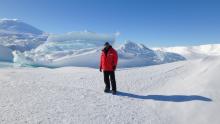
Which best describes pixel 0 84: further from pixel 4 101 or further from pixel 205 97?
pixel 205 97

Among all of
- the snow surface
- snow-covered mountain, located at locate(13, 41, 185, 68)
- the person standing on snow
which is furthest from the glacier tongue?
the person standing on snow

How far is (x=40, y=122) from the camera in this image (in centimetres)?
445

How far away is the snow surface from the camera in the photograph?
4867 millimetres

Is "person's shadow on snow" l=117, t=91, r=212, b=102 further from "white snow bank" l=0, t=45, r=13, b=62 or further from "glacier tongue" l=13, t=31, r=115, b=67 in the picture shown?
"white snow bank" l=0, t=45, r=13, b=62

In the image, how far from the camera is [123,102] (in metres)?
5.94

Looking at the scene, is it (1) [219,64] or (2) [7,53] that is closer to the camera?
(1) [219,64]

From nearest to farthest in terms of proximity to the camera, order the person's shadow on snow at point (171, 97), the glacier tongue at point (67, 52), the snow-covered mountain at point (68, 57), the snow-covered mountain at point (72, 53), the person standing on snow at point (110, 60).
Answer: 1. the person's shadow on snow at point (171, 97)
2. the person standing on snow at point (110, 60)
3. the snow-covered mountain at point (68, 57)
4. the glacier tongue at point (67, 52)
5. the snow-covered mountain at point (72, 53)

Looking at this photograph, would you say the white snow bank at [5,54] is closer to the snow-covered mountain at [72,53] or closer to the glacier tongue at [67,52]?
the snow-covered mountain at [72,53]

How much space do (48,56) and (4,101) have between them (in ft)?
146

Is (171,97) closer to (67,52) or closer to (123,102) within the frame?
(123,102)

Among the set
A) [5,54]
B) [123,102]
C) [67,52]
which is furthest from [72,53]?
[123,102]

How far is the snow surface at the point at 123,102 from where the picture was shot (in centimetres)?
487

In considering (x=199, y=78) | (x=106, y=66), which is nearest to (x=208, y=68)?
(x=199, y=78)

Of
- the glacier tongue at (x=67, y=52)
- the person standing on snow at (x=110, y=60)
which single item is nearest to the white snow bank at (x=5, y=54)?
the glacier tongue at (x=67, y=52)
